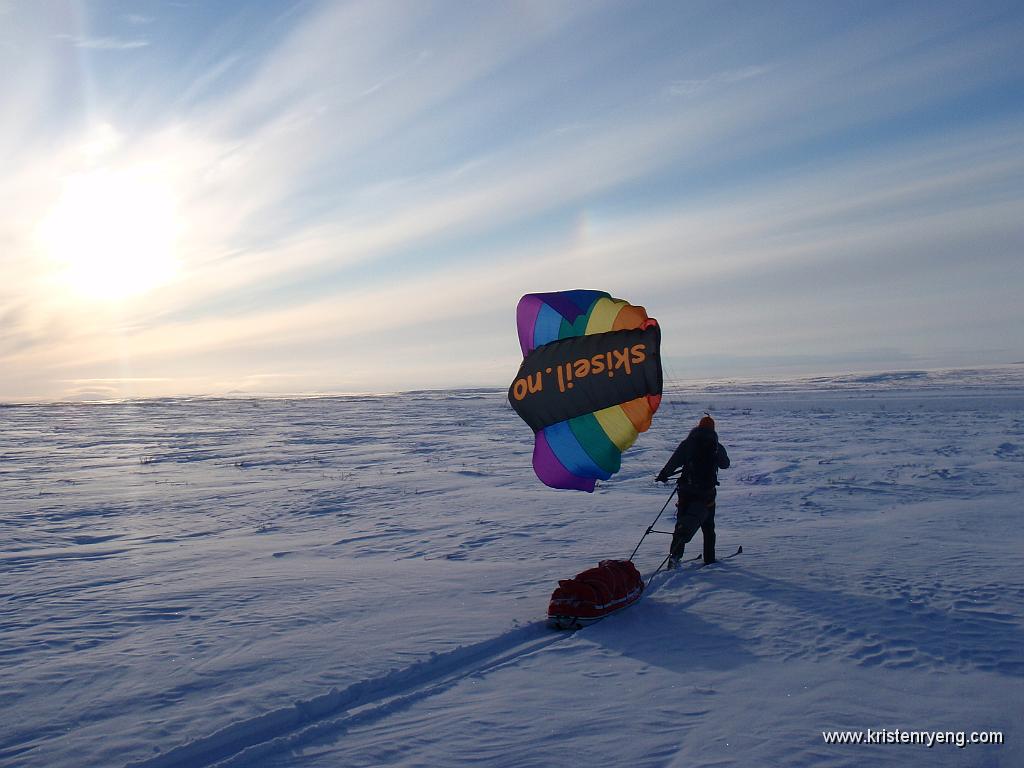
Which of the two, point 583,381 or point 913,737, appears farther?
point 583,381

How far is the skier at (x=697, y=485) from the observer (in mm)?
8688

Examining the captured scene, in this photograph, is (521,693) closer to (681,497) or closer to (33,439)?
(681,497)

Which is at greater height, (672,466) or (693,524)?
(672,466)

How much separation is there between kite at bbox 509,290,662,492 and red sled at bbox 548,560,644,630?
100 cm

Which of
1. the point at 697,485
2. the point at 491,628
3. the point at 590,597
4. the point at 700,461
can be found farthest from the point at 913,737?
the point at 700,461

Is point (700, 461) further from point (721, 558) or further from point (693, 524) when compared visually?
point (721, 558)

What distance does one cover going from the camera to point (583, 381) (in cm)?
722

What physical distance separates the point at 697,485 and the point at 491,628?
11.6 ft

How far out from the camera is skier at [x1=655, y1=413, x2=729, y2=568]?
869 cm

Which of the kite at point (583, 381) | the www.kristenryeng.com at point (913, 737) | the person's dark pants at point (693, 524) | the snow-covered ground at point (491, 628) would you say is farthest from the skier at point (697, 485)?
the www.kristenryeng.com at point (913, 737)

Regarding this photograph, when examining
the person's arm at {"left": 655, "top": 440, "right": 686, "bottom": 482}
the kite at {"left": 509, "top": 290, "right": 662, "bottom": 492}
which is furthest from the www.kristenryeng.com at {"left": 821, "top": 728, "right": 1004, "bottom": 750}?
the person's arm at {"left": 655, "top": 440, "right": 686, "bottom": 482}

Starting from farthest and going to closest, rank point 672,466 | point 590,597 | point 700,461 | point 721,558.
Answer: point 721,558
point 700,461
point 672,466
point 590,597

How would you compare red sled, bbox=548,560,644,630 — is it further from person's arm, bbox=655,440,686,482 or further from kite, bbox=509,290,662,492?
person's arm, bbox=655,440,686,482

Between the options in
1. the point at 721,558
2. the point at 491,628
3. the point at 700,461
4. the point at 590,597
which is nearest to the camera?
the point at 491,628
